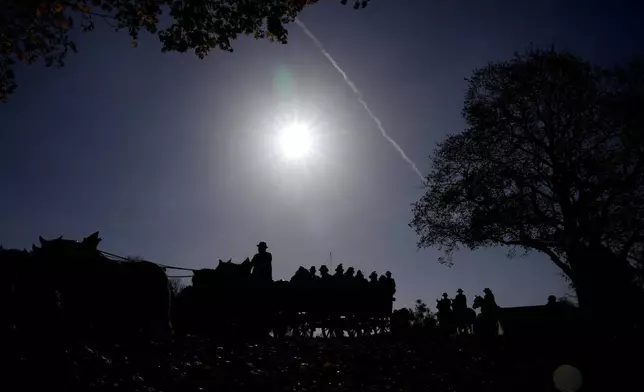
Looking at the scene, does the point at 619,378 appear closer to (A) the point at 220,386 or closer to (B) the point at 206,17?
(A) the point at 220,386

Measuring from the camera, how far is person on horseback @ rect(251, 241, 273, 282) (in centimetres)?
1599

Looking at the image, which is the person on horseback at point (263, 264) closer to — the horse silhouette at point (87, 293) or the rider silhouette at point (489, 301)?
the horse silhouette at point (87, 293)

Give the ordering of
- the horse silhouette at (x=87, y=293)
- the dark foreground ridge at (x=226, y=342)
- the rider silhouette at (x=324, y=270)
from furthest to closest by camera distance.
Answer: the rider silhouette at (x=324, y=270), the horse silhouette at (x=87, y=293), the dark foreground ridge at (x=226, y=342)

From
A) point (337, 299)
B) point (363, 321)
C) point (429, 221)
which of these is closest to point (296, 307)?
point (337, 299)

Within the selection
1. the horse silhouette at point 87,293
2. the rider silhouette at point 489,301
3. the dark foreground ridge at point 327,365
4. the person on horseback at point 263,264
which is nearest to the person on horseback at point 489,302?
the rider silhouette at point 489,301

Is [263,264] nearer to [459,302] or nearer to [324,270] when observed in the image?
[324,270]

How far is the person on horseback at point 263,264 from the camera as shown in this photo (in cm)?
1599

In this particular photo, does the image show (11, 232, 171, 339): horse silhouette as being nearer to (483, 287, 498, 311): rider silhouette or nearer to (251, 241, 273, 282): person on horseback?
(251, 241, 273, 282): person on horseback

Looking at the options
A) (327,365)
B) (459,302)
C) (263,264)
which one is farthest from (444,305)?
(327,365)

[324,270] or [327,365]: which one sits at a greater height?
[324,270]

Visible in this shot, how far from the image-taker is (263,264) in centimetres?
1620

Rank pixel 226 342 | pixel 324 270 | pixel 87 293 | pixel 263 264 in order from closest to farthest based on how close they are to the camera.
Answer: pixel 87 293 → pixel 226 342 → pixel 263 264 → pixel 324 270

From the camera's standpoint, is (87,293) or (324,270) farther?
(324,270)

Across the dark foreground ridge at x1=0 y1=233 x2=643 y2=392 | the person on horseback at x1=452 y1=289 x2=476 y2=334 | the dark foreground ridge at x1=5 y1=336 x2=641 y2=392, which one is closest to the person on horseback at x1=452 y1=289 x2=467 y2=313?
the person on horseback at x1=452 y1=289 x2=476 y2=334
